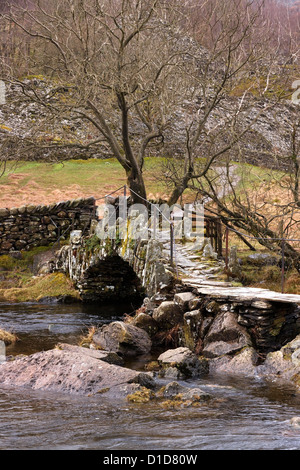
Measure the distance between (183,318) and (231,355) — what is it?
1.71 meters

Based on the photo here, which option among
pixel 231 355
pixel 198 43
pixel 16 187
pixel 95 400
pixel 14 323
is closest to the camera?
pixel 95 400

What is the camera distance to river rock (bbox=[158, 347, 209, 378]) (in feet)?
30.5

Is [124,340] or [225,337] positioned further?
[124,340]

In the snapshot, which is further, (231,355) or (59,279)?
(59,279)

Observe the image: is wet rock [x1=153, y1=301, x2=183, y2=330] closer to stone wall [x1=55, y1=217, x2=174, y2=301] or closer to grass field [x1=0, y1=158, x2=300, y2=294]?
stone wall [x1=55, y1=217, x2=174, y2=301]

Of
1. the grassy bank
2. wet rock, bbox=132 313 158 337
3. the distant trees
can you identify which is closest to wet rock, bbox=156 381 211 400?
wet rock, bbox=132 313 158 337

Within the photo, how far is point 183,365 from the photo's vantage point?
944 cm

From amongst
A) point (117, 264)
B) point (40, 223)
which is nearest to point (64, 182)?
point (40, 223)

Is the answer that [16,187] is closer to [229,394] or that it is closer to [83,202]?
[83,202]

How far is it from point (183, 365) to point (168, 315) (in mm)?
2351

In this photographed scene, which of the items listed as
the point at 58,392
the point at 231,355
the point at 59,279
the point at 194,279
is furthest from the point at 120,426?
the point at 59,279

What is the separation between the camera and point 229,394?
27.0 feet

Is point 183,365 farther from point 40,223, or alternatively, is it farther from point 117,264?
point 40,223

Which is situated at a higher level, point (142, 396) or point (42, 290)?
point (142, 396)
